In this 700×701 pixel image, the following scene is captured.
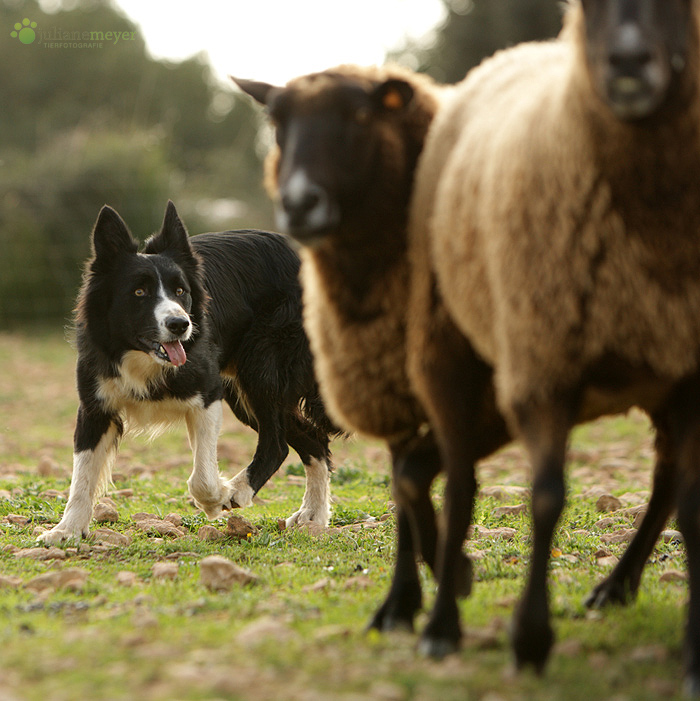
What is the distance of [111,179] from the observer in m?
21.9

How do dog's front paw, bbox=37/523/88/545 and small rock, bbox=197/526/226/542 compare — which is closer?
dog's front paw, bbox=37/523/88/545

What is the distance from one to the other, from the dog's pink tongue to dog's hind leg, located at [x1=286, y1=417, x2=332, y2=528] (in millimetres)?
1257

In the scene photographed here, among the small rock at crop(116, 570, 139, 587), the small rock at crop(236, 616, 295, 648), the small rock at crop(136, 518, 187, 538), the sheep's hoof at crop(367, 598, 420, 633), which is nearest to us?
the small rock at crop(236, 616, 295, 648)

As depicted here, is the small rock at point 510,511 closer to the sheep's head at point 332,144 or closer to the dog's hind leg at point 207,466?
the dog's hind leg at point 207,466

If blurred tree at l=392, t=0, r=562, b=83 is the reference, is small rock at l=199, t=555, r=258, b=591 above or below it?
below

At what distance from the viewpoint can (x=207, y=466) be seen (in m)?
6.43

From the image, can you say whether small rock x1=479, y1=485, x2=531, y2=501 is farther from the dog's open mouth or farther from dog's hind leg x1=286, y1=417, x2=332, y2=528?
the dog's open mouth

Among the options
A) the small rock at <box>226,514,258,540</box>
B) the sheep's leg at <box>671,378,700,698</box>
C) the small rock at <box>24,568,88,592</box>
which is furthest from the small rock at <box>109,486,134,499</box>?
the sheep's leg at <box>671,378,700,698</box>

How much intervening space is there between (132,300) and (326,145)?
341 cm

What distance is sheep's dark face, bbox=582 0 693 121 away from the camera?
2.76m

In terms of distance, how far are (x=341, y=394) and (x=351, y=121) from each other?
1.13 metres

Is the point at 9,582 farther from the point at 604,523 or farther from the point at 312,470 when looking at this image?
the point at 604,523

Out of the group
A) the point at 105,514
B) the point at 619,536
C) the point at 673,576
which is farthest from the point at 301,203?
the point at 105,514

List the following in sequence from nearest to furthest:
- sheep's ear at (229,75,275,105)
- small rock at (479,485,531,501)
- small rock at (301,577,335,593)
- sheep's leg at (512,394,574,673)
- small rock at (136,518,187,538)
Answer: sheep's leg at (512,394,574,673), sheep's ear at (229,75,275,105), small rock at (301,577,335,593), small rock at (136,518,187,538), small rock at (479,485,531,501)
